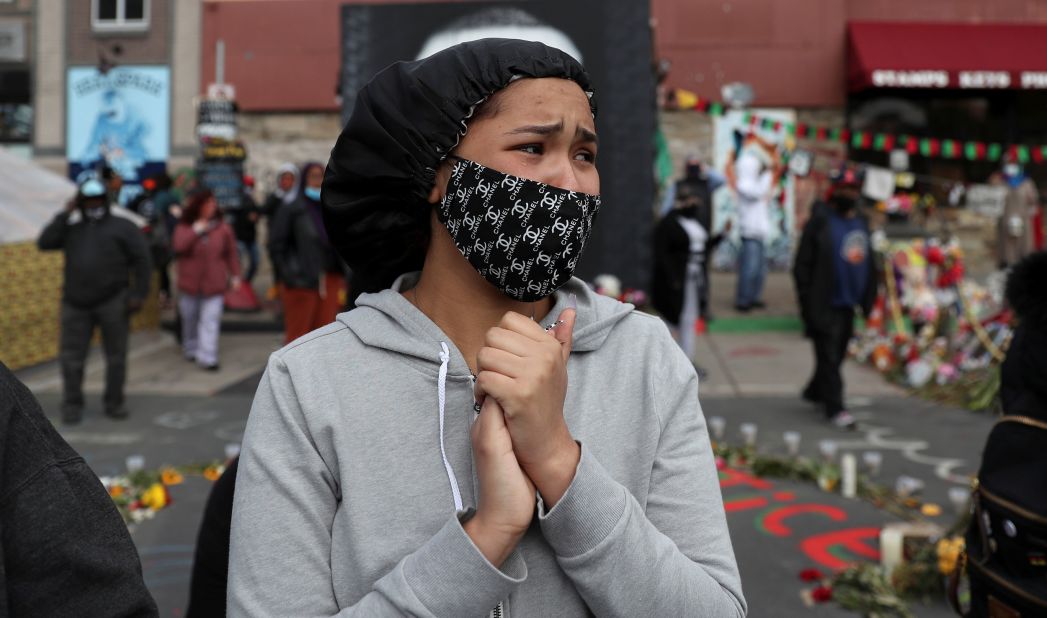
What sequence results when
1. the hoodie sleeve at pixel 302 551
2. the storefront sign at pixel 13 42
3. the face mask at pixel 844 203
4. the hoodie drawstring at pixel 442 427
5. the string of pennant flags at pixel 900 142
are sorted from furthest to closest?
the storefront sign at pixel 13 42 → the string of pennant flags at pixel 900 142 → the face mask at pixel 844 203 → the hoodie drawstring at pixel 442 427 → the hoodie sleeve at pixel 302 551

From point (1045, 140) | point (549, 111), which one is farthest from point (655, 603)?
point (1045, 140)

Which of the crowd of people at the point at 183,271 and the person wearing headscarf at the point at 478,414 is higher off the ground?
the person wearing headscarf at the point at 478,414

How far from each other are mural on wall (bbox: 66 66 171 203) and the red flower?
17.6 meters

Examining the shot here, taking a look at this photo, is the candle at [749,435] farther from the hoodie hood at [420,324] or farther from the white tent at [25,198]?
the white tent at [25,198]

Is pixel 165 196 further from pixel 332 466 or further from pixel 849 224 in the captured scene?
pixel 332 466

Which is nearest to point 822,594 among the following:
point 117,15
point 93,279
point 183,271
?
point 93,279

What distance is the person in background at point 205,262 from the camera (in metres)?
9.98

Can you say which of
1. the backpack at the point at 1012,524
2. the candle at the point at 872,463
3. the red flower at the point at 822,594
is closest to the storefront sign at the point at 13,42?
the candle at the point at 872,463

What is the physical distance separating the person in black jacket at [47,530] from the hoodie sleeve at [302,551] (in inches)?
7.9

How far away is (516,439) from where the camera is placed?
1.33m

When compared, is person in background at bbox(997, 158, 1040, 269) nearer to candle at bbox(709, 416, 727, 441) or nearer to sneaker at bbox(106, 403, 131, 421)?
candle at bbox(709, 416, 727, 441)

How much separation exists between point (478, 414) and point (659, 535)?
12.1 inches

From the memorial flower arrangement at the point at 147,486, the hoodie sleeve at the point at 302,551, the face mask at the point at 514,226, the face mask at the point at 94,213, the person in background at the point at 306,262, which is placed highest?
the face mask at the point at 514,226

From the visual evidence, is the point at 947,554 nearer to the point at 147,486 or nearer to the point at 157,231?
the point at 147,486
